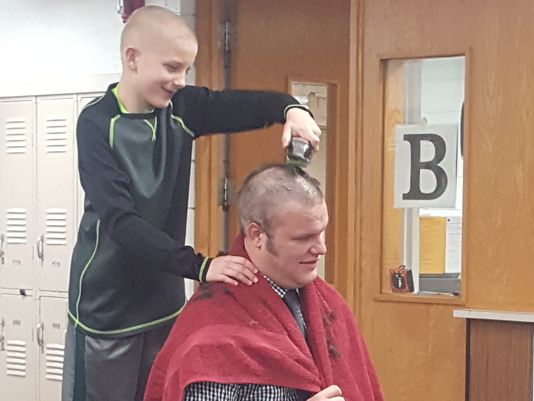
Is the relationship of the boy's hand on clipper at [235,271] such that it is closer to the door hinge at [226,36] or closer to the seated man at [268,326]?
the seated man at [268,326]

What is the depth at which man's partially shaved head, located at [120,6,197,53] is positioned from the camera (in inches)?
78.4

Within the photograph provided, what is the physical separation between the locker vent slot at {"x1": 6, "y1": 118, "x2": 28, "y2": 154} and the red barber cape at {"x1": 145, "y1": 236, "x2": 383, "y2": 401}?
248 cm

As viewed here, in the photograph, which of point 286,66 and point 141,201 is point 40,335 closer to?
point 286,66

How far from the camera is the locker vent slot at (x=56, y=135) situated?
13.5 ft

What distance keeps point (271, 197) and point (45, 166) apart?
2491 mm

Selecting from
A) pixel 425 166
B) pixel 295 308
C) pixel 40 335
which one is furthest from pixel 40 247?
pixel 295 308

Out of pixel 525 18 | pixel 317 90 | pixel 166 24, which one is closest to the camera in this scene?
pixel 166 24

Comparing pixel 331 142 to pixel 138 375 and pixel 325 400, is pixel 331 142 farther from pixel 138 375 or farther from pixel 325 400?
pixel 325 400

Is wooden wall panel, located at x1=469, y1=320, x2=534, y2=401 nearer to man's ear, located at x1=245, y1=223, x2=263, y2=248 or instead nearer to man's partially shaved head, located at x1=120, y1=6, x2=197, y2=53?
man's ear, located at x1=245, y1=223, x2=263, y2=248

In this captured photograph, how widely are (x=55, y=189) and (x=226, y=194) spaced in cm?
74

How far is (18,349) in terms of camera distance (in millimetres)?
4250

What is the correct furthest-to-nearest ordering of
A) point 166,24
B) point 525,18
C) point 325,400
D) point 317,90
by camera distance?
point 317,90 < point 525,18 < point 166,24 < point 325,400

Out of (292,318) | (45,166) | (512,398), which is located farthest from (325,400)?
(45,166)

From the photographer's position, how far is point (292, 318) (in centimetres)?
190
